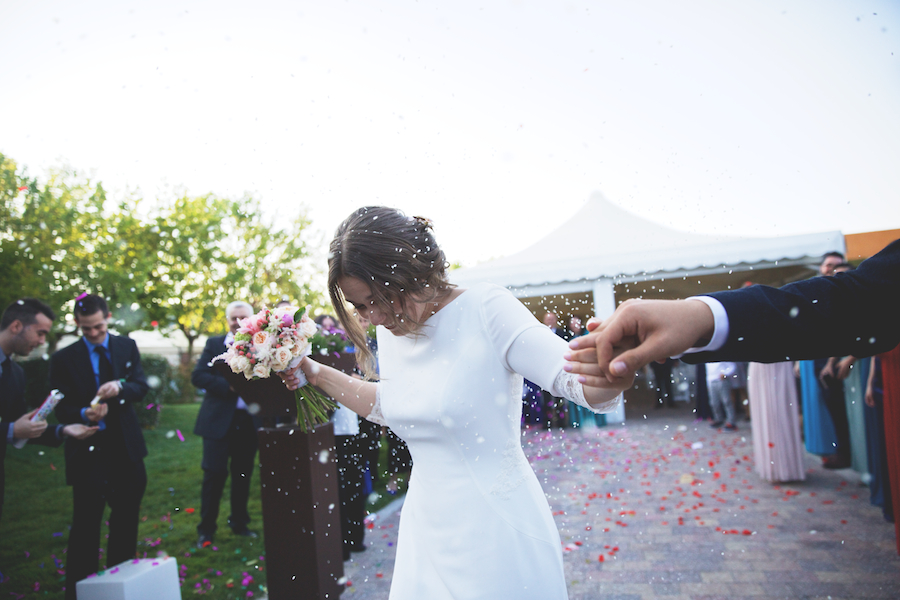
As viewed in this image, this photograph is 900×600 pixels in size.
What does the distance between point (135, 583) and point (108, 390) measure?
4.56 feet

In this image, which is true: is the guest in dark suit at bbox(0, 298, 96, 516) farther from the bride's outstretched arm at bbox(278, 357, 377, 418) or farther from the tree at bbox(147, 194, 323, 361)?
the tree at bbox(147, 194, 323, 361)

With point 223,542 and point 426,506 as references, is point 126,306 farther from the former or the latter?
point 426,506

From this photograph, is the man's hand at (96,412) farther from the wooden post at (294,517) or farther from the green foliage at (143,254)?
the green foliage at (143,254)

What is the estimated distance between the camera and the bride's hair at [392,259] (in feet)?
5.96

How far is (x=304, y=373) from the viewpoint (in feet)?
7.73

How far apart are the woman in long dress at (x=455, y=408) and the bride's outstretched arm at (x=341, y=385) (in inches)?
8.6

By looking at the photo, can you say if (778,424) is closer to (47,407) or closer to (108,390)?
(108,390)

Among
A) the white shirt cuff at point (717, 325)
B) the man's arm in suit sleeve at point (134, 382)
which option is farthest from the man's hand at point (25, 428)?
the white shirt cuff at point (717, 325)

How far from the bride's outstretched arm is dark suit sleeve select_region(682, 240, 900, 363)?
1.48 m

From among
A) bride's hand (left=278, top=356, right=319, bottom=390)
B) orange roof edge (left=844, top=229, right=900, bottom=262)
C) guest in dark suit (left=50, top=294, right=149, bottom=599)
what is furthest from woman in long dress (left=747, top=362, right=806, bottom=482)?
guest in dark suit (left=50, top=294, right=149, bottom=599)

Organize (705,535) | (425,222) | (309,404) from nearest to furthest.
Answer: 1. (425,222)
2. (309,404)
3. (705,535)

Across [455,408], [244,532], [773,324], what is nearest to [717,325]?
[773,324]

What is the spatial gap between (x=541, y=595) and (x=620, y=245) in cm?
838

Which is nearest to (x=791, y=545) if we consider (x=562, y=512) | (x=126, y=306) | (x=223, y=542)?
(x=562, y=512)
